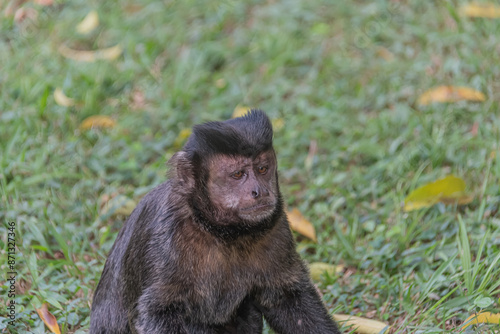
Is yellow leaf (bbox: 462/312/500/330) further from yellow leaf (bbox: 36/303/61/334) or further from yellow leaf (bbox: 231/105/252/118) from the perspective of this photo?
yellow leaf (bbox: 231/105/252/118)

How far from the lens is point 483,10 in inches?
295

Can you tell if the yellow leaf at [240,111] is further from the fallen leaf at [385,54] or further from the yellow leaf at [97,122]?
the fallen leaf at [385,54]

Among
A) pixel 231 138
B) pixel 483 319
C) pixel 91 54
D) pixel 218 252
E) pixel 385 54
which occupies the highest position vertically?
pixel 231 138

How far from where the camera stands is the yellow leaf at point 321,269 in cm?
502

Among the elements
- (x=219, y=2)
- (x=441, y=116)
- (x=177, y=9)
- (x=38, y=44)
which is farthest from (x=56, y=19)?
(x=441, y=116)

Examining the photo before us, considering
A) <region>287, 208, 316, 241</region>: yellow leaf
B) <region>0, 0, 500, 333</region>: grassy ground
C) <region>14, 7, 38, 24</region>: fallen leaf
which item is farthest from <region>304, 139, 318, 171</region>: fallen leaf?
<region>14, 7, 38, 24</region>: fallen leaf

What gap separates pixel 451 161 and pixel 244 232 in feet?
9.17

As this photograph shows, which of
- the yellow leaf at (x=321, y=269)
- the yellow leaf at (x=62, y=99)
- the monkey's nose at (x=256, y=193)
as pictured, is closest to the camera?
the monkey's nose at (x=256, y=193)

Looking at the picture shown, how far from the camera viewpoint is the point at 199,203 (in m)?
3.87

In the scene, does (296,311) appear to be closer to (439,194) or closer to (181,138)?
(439,194)

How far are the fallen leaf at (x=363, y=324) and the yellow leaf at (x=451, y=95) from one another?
293 cm

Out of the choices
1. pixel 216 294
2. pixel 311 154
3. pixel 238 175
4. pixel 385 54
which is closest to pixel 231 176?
pixel 238 175

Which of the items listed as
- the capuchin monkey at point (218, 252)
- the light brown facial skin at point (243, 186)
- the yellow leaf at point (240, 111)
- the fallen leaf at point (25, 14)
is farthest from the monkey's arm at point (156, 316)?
the fallen leaf at point (25, 14)

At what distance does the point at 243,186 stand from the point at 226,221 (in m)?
0.22
